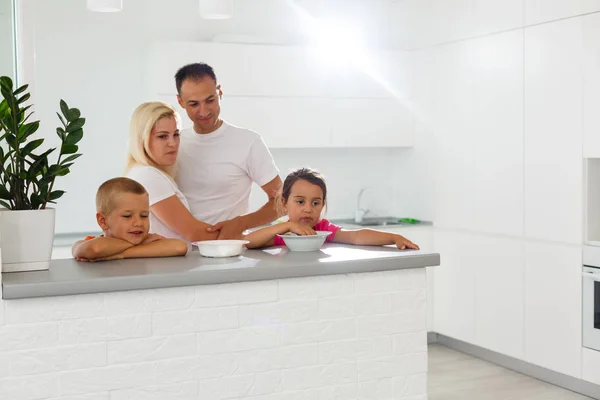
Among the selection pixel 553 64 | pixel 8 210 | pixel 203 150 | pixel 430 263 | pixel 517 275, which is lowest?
pixel 517 275

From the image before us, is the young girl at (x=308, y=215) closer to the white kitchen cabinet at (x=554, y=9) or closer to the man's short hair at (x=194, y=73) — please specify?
the man's short hair at (x=194, y=73)

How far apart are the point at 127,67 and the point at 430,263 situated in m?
3.27

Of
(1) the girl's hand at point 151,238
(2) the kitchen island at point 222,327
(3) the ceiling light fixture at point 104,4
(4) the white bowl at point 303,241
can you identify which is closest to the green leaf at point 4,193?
(2) the kitchen island at point 222,327

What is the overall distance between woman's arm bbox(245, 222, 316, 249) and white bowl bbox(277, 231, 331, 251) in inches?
1.5

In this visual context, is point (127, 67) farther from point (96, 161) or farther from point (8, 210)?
point (8, 210)

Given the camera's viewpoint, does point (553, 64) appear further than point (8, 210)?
Yes

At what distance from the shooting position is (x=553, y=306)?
4605 millimetres

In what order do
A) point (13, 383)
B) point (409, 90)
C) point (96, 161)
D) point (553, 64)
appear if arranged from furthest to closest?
1. point (409, 90)
2. point (96, 161)
3. point (553, 64)
4. point (13, 383)

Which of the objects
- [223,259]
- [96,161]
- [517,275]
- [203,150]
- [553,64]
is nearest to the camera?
[223,259]

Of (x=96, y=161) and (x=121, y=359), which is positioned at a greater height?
(x=96, y=161)

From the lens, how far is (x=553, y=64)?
4.55m

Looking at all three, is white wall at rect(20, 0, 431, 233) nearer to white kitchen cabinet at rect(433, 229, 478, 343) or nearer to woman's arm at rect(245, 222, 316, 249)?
white kitchen cabinet at rect(433, 229, 478, 343)

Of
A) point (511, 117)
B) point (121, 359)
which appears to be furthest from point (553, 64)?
point (121, 359)

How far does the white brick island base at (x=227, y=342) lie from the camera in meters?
2.18
